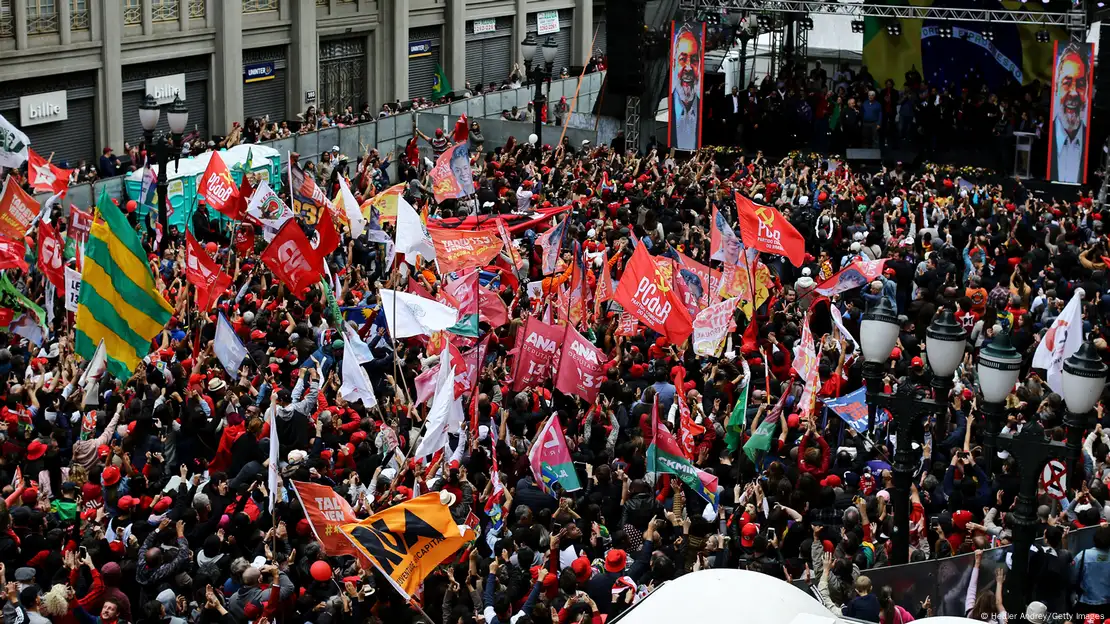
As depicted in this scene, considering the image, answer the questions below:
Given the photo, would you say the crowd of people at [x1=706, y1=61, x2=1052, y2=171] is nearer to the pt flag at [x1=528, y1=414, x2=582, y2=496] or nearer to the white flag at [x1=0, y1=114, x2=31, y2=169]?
the white flag at [x1=0, y1=114, x2=31, y2=169]

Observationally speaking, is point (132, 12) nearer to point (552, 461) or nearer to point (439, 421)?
point (439, 421)

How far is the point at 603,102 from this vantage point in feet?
115

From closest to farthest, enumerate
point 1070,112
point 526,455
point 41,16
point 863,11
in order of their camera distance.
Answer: point 526,455 < point 1070,112 < point 41,16 < point 863,11

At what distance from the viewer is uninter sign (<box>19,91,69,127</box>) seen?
3130 centimetres

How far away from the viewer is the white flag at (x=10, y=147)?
2166cm

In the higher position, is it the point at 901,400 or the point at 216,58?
the point at 216,58

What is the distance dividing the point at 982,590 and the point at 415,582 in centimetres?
405

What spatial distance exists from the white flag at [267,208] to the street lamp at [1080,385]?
13.2 meters

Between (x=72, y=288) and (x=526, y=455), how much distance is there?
6536mm

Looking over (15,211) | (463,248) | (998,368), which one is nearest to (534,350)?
(463,248)

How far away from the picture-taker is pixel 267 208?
21.4m

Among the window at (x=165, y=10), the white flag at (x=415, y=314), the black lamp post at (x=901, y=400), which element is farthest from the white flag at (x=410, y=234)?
the window at (x=165, y=10)

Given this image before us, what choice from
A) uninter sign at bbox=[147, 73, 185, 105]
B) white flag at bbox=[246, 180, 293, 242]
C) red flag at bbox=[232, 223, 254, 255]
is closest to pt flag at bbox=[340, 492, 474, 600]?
red flag at bbox=[232, 223, 254, 255]

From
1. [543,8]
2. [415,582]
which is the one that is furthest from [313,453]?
[543,8]
